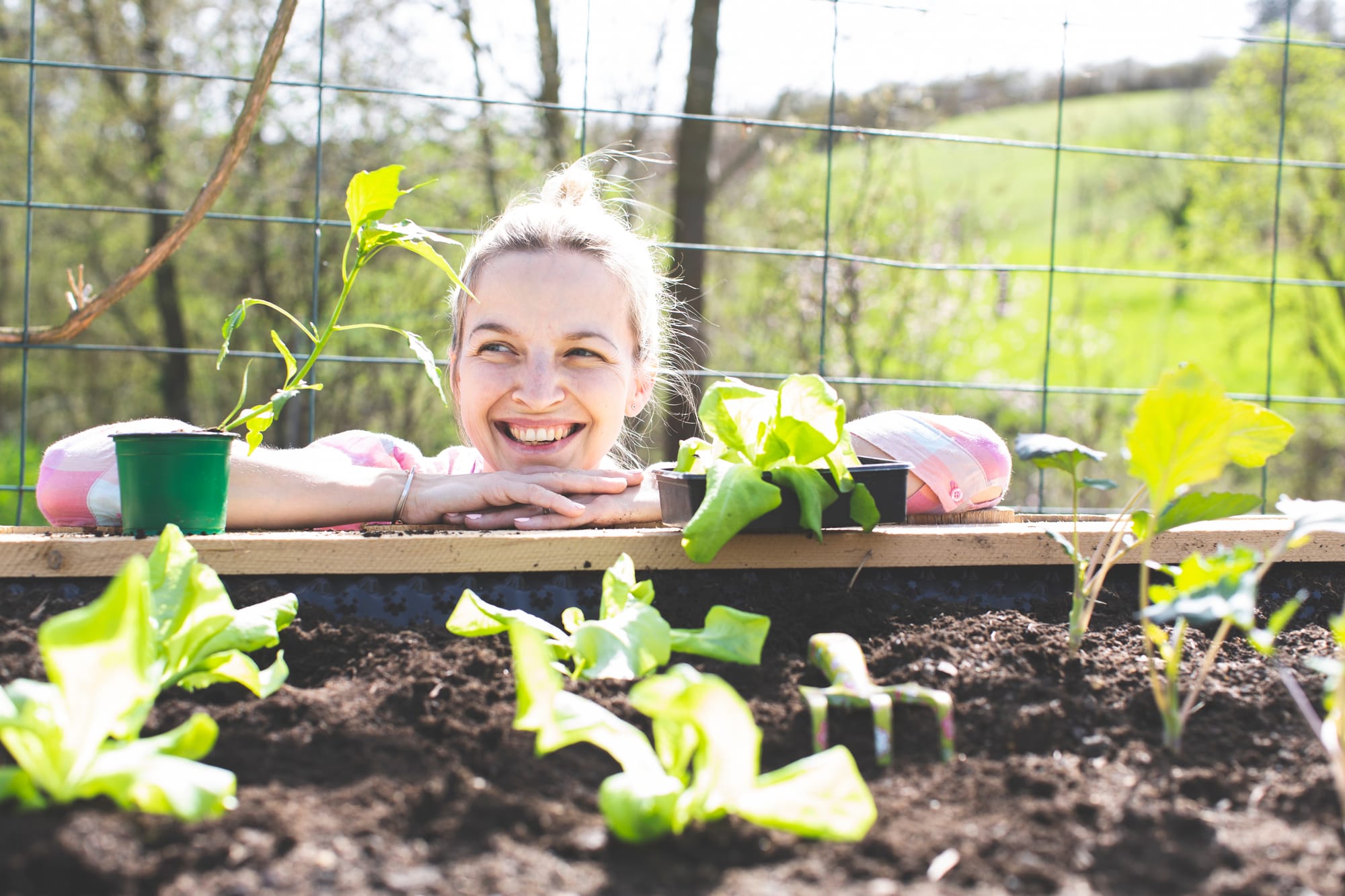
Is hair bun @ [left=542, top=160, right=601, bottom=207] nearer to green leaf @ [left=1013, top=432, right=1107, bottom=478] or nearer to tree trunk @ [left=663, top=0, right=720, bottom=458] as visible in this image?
green leaf @ [left=1013, top=432, right=1107, bottom=478]

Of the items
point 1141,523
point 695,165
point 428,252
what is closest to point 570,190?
point 428,252

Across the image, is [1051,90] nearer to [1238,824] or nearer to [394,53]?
[394,53]

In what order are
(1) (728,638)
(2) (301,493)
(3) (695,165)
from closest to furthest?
(1) (728,638), (2) (301,493), (3) (695,165)

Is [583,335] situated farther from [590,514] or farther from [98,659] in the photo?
[98,659]

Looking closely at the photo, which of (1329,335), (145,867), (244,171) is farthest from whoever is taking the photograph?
(1329,335)

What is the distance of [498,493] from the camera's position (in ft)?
4.28

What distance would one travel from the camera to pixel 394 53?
15.9 ft

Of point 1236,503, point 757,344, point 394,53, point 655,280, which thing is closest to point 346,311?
point 394,53

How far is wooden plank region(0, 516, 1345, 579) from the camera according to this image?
3.44 feet

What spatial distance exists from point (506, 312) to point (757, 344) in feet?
12.4

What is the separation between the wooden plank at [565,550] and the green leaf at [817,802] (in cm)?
50

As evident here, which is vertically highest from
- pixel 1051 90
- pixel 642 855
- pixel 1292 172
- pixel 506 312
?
pixel 1051 90

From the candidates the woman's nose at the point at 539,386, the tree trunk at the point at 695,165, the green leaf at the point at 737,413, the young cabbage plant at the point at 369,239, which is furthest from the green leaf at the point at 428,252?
the tree trunk at the point at 695,165

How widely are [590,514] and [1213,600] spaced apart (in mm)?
762
